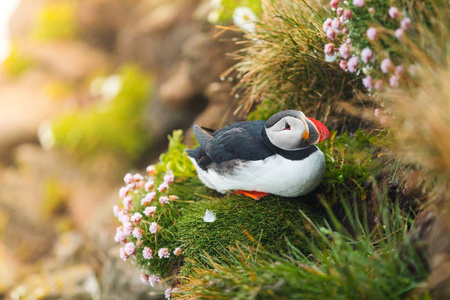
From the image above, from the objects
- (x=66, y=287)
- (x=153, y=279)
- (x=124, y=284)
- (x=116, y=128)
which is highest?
(x=153, y=279)

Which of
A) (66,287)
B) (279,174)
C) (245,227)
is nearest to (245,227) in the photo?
(245,227)

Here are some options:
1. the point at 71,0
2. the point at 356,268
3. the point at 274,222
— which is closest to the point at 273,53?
the point at 274,222

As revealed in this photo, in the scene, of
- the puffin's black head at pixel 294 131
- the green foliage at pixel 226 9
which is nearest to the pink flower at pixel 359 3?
the puffin's black head at pixel 294 131

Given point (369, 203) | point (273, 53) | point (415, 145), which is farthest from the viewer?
point (273, 53)

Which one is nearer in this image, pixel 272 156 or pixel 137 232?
pixel 272 156

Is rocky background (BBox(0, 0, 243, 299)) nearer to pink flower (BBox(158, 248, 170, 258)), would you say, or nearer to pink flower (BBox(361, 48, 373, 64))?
pink flower (BBox(158, 248, 170, 258))

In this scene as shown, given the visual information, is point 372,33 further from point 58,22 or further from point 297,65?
point 58,22

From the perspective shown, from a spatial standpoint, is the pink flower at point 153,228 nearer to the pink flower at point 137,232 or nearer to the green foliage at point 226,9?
the pink flower at point 137,232

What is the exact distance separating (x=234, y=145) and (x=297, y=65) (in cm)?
93

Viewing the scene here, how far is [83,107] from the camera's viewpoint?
8492 mm

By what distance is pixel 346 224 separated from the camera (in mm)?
2438

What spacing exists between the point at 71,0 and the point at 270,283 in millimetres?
9710

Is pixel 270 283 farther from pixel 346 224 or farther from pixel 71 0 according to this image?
pixel 71 0

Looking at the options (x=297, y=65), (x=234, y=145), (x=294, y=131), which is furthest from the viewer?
(x=297, y=65)
